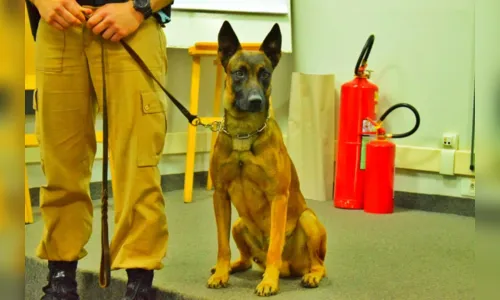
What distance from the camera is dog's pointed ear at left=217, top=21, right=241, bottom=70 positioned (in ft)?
5.93

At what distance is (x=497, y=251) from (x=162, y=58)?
4.65 feet

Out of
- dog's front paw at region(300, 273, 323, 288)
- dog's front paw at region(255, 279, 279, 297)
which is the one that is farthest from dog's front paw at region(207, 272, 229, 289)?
dog's front paw at region(300, 273, 323, 288)

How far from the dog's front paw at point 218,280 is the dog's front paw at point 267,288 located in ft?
0.36

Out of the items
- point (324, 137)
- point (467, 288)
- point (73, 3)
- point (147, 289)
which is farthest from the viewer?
point (324, 137)

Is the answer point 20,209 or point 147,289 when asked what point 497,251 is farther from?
point 147,289

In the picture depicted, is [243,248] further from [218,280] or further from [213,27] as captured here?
[213,27]

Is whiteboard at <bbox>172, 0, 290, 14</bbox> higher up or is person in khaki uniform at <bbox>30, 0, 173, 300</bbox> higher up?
whiteboard at <bbox>172, 0, 290, 14</bbox>

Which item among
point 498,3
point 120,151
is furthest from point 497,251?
point 120,151

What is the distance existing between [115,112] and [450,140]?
6.49 ft

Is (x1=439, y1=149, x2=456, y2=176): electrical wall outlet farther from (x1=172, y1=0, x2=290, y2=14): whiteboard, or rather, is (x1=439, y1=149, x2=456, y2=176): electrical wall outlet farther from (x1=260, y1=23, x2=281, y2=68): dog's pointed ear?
(x1=260, y1=23, x2=281, y2=68): dog's pointed ear

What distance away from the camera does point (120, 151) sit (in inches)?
61.7

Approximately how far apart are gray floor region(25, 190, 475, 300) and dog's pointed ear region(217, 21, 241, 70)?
2.26 feet

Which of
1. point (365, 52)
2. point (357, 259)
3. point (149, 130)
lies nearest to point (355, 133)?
point (365, 52)

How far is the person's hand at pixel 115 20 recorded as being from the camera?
1486 millimetres
